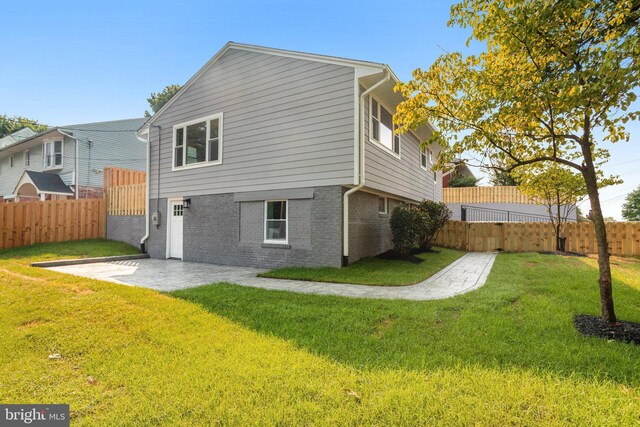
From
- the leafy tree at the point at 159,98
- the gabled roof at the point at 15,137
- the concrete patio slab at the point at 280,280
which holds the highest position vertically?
the leafy tree at the point at 159,98

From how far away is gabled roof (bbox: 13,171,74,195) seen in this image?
18.3 metres

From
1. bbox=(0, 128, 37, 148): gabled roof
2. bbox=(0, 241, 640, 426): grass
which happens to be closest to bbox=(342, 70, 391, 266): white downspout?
bbox=(0, 241, 640, 426): grass

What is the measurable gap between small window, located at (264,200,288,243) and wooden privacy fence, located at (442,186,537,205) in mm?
18568

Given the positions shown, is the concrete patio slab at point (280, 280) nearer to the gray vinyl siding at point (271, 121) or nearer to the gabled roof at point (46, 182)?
the gray vinyl siding at point (271, 121)

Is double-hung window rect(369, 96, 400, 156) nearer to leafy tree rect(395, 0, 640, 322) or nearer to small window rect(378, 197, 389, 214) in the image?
small window rect(378, 197, 389, 214)

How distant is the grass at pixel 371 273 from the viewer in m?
7.22

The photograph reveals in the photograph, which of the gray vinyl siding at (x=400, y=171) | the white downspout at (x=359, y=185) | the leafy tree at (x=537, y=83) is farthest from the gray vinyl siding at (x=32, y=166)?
the leafy tree at (x=537, y=83)

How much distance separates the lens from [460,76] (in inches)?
194

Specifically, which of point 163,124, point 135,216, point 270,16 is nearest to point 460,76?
point 270,16

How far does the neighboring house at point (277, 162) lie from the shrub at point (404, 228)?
75cm

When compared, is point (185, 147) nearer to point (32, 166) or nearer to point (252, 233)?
point (252, 233)

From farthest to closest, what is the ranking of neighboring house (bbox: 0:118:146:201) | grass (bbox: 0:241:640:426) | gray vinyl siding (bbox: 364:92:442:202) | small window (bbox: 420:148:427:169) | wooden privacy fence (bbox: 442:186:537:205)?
wooden privacy fence (bbox: 442:186:537:205) → neighboring house (bbox: 0:118:146:201) → small window (bbox: 420:148:427:169) → gray vinyl siding (bbox: 364:92:442:202) → grass (bbox: 0:241:640:426)

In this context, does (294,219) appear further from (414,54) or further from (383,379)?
(383,379)

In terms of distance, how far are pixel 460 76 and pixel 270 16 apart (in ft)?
24.6
